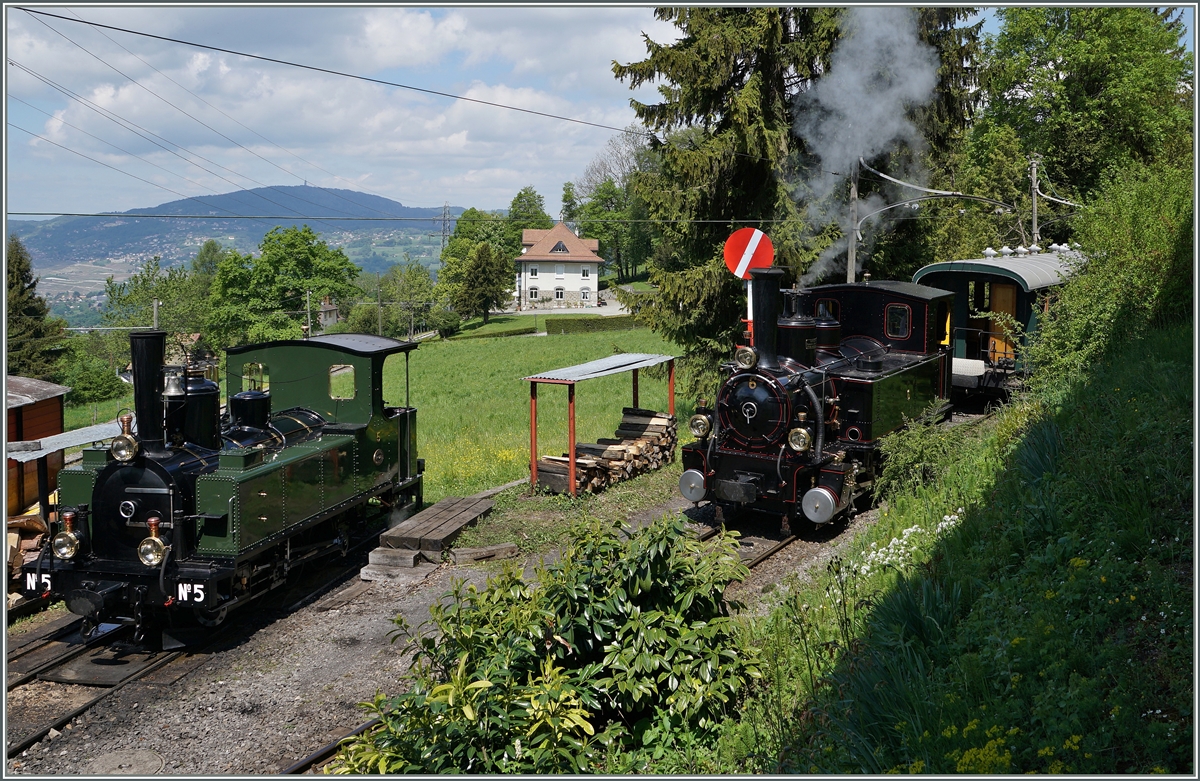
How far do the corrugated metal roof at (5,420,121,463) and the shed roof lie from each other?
1.99m

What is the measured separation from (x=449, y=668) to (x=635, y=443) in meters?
9.14

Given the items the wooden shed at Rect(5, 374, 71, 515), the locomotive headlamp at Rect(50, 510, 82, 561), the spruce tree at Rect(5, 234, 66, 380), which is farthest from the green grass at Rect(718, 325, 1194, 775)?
the spruce tree at Rect(5, 234, 66, 380)

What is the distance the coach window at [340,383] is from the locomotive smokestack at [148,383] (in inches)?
112

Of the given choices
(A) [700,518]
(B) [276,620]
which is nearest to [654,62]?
(A) [700,518]

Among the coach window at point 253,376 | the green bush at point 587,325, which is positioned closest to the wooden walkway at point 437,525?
the coach window at point 253,376

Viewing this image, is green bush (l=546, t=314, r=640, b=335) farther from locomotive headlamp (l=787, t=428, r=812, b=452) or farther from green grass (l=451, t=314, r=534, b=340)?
locomotive headlamp (l=787, t=428, r=812, b=452)

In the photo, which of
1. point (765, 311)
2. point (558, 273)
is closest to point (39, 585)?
point (765, 311)

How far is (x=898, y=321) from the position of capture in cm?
1284

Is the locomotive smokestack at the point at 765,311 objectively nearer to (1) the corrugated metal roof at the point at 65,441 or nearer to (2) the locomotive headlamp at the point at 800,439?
(2) the locomotive headlamp at the point at 800,439

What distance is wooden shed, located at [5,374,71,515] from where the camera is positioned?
12.2m

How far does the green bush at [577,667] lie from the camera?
4902 millimetres

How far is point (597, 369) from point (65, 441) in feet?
23.6

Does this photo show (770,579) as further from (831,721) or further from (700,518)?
(831,721)

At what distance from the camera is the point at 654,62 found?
622 inches
